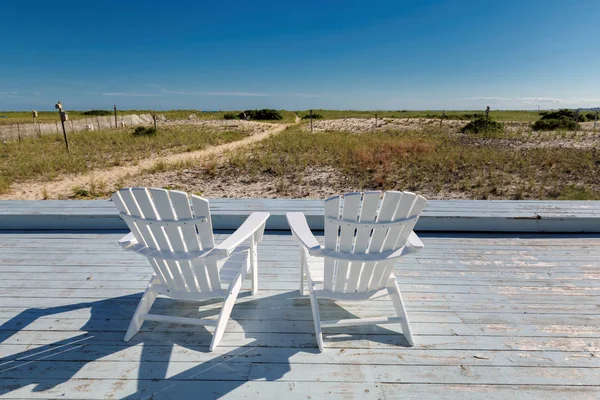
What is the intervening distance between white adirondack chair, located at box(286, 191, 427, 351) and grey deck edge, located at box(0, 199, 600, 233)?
1.52 m

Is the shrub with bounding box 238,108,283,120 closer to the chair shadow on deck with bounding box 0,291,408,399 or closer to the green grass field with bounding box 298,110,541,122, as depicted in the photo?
the green grass field with bounding box 298,110,541,122

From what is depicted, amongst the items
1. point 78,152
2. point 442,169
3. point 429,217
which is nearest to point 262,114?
point 78,152

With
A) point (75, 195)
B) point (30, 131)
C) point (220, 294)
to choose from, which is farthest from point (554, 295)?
point (30, 131)

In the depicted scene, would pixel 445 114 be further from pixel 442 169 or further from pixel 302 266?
pixel 302 266

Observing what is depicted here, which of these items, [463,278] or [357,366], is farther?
[463,278]

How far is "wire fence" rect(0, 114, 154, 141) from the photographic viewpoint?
14.7 meters

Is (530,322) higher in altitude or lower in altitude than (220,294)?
lower

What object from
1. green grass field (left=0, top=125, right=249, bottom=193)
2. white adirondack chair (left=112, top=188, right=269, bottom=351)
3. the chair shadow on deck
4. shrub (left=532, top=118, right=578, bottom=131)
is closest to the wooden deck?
the chair shadow on deck

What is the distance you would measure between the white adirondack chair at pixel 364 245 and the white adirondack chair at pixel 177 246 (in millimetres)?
469

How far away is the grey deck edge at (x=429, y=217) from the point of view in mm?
3234

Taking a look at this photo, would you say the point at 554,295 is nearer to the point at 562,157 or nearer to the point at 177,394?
the point at 177,394

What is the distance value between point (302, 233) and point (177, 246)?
0.65 m

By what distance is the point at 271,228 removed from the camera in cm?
338

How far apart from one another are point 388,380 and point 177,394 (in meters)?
0.91
